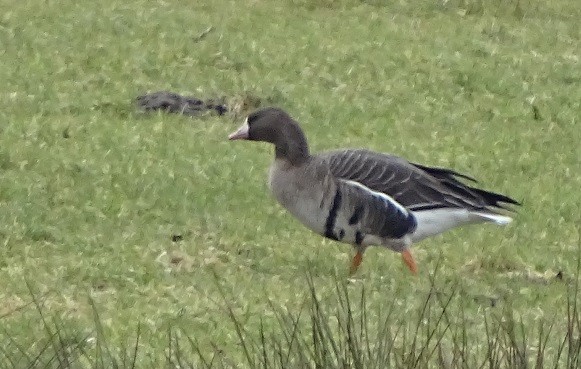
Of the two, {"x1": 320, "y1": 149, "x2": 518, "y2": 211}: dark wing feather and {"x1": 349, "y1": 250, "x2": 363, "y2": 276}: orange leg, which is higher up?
{"x1": 320, "y1": 149, "x2": 518, "y2": 211}: dark wing feather

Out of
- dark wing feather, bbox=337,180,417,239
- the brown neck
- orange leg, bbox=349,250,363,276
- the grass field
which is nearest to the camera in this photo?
the grass field

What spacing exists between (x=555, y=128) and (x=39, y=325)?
626 cm

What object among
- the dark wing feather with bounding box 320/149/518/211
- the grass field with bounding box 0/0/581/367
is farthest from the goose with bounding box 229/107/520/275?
the grass field with bounding box 0/0/581/367

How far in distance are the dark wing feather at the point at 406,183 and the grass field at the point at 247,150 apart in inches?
17.1

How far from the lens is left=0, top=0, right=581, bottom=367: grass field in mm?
7293

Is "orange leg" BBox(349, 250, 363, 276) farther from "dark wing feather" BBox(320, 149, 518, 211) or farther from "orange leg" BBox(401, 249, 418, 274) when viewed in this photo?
"dark wing feather" BBox(320, 149, 518, 211)

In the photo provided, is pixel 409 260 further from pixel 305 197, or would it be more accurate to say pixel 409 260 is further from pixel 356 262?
pixel 305 197

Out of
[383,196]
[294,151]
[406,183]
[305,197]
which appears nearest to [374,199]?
[383,196]

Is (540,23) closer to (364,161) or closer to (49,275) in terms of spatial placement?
(364,161)

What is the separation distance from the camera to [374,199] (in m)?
7.78

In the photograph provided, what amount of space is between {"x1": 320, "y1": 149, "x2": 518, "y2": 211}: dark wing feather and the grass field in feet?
1.42

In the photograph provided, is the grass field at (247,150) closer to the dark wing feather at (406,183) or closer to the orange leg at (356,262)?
the orange leg at (356,262)

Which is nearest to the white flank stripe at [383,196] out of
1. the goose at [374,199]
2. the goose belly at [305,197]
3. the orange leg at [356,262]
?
the goose at [374,199]

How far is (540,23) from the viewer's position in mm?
15008
